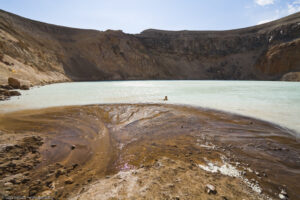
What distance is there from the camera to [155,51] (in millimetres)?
47125

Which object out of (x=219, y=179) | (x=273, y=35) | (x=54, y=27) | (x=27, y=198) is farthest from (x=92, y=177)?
(x=273, y=35)

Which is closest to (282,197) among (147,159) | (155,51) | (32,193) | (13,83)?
(147,159)

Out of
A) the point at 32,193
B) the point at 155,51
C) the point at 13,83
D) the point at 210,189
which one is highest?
the point at 155,51

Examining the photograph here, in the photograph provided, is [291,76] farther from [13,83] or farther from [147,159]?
[13,83]

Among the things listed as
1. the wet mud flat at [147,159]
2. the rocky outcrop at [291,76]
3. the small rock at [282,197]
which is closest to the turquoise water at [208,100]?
the wet mud flat at [147,159]

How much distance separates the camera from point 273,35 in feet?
144

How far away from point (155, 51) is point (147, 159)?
4788 centimetres

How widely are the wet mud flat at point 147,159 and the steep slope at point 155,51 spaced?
23.0 metres

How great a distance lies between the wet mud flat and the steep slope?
23.0 metres

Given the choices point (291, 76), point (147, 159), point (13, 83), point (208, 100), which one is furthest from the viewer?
point (291, 76)

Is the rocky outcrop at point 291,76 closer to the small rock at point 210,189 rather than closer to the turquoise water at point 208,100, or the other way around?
the turquoise water at point 208,100

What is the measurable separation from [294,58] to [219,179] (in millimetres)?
52686

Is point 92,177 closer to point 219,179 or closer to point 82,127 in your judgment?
point 219,179

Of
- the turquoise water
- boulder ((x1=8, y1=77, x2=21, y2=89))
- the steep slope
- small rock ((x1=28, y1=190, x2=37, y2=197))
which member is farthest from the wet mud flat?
the steep slope
